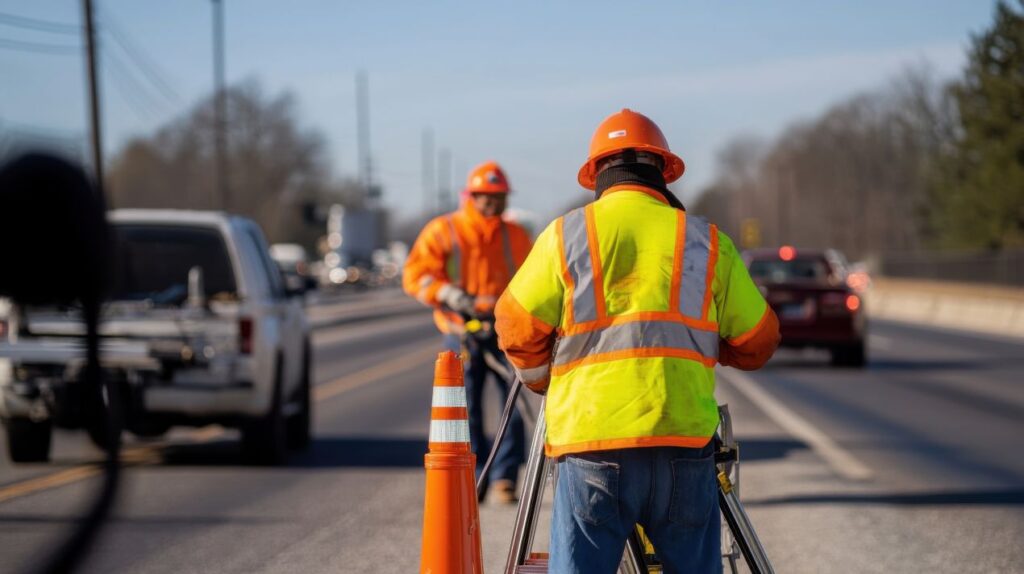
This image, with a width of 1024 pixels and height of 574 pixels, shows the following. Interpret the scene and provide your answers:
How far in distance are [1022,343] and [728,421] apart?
2899cm

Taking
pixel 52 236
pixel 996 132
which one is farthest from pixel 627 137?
pixel 996 132

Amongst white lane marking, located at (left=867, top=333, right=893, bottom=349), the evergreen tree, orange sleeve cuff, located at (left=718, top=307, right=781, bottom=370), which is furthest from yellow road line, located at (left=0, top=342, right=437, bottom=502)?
the evergreen tree

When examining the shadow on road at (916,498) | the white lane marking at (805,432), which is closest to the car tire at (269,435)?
the shadow on road at (916,498)

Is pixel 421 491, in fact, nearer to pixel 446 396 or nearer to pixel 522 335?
pixel 446 396

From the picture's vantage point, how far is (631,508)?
151 inches

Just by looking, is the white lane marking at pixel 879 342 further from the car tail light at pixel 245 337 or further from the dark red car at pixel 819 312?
the car tail light at pixel 245 337

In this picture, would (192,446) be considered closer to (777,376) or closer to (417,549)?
(417,549)

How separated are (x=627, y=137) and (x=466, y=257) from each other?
536cm

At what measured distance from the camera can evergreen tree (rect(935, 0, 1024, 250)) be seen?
5803 cm

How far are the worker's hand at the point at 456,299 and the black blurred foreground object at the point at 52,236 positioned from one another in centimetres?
719

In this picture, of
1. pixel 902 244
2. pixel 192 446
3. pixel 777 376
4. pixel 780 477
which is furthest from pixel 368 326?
pixel 902 244

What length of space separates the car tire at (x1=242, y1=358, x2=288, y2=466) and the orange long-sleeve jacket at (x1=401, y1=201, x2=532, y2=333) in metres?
2.26

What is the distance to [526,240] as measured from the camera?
31.2 ft

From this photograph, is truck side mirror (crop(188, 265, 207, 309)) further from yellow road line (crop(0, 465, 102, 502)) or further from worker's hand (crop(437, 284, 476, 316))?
worker's hand (crop(437, 284, 476, 316))
